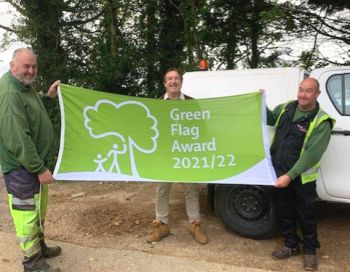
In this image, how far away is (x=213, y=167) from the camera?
4.86m

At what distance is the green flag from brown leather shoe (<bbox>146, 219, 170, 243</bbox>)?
0.66 m

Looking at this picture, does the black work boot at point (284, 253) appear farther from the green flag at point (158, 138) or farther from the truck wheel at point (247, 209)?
the green flag at point (158, 138)

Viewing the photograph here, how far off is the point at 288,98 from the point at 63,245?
119 inches

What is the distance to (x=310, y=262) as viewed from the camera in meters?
4.48

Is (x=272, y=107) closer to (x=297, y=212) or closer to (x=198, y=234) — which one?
(x=297, y=212)

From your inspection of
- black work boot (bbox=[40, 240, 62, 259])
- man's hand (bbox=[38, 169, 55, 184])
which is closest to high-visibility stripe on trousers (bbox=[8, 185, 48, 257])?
man's hand (bbox=[38, 169, 55, 184])

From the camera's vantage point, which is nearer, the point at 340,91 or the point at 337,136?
the point at 337,136

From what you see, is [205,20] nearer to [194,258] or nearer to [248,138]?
[248,138]

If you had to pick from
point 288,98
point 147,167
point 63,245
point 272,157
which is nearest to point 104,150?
point 147,167

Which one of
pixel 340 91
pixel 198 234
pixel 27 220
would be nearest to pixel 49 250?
pixel 27 220

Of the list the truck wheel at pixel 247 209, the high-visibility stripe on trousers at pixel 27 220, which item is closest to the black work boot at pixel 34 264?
the high-visibility stripe on trousers at pixel 27 220

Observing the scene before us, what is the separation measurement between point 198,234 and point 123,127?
1.49 m

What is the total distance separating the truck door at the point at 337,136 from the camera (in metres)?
4.75

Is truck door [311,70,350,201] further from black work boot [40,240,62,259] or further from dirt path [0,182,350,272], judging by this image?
black work boot [40,240,62,259]
